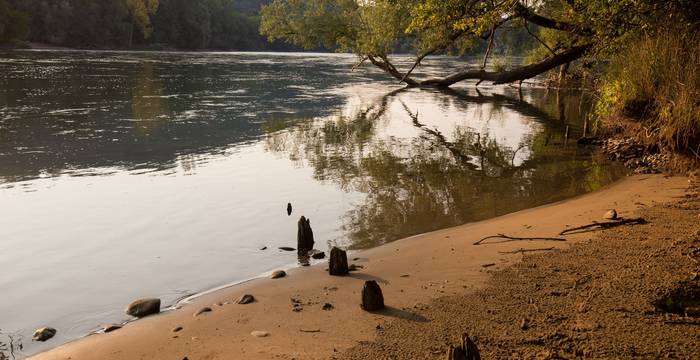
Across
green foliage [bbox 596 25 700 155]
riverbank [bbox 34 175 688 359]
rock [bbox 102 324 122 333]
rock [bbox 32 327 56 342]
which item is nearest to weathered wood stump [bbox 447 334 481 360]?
riverbank [bbox 34 175 688 359]

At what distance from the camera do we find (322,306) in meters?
5.97

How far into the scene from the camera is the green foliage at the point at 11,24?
7525cm

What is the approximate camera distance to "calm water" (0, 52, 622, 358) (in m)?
7.49

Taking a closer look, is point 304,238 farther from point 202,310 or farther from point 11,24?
point 11,24

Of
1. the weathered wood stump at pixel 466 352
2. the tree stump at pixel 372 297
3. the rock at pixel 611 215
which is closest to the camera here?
the weathered wood stump at pixel 466 352

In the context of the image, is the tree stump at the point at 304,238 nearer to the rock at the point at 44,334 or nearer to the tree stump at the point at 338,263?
the tree stump at the point at 338,263

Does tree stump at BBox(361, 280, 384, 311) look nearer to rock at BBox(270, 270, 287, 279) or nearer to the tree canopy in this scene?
rock at BBox(270, 270, 287, 279)

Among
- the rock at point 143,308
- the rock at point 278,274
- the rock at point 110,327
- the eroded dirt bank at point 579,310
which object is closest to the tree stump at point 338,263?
the rock at point 278,274

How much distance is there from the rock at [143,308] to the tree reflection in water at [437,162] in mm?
3272

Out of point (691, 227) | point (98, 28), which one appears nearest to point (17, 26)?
point (98, 28)

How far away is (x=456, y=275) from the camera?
21.5 ft

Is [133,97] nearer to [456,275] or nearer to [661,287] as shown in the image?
[456,275]

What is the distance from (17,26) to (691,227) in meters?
89.6

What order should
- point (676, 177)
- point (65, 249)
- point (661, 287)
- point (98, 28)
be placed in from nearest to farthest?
point (661, 287) → point (65, 249) → point (676, 177) → point (98, 28)
